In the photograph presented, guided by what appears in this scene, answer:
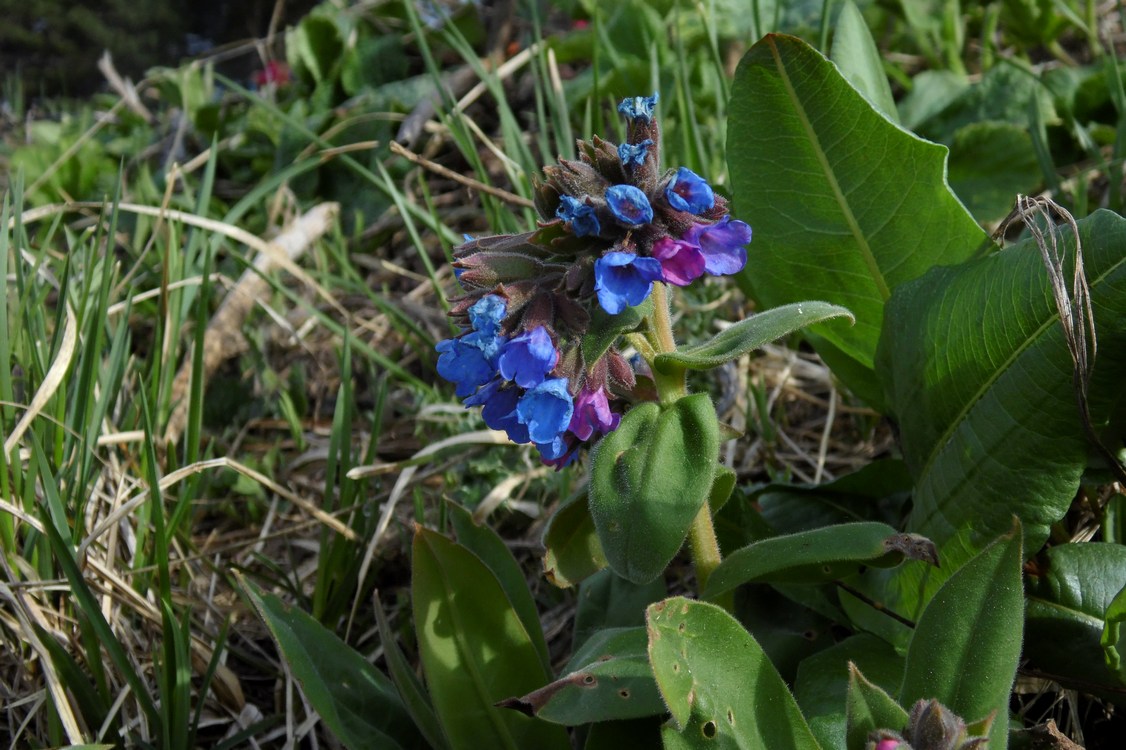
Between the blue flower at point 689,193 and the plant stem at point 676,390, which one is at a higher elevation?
the blue flower at point 689,193

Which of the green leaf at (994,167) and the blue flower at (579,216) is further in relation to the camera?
the green leaf at (994,167)

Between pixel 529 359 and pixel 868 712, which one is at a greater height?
pixel 529 359

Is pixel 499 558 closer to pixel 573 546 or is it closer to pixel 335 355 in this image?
pixel 573 546

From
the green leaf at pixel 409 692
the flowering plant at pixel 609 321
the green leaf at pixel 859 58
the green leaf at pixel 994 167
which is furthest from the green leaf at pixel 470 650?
the green leaf at pixel 994 167

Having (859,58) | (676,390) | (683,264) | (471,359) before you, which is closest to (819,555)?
(676,390)

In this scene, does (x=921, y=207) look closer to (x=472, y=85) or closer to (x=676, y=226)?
(x=676, y=226)

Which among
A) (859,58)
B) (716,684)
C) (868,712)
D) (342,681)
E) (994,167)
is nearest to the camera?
(868,712)

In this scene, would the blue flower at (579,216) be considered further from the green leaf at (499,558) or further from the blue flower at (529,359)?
the green leaf at (499,558)
